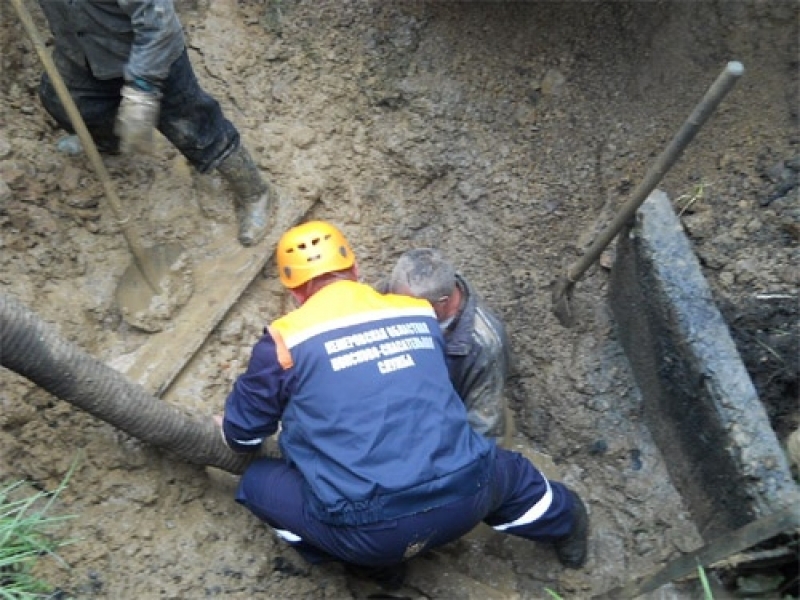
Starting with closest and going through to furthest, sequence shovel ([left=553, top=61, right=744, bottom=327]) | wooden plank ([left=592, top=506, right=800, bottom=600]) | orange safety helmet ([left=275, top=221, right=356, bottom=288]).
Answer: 1. wooden plank ([left=592, top=506, right=800, bottom=600])
2. shovel ([left=553, top=61, right=744, bottom=327])
3. orange safety helmet ([left=275, top=221, right=356, bottom=288])

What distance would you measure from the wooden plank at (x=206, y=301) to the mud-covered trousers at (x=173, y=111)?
381 mm

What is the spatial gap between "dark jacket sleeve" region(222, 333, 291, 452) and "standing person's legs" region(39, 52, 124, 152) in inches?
50.9

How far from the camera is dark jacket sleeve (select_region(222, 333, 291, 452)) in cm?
302

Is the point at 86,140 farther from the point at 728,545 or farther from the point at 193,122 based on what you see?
the point at 728,545

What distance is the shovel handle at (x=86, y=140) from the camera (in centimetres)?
324

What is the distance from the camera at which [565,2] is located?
461 cm

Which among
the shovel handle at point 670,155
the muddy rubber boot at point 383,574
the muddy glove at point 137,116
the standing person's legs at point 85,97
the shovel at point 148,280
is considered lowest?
the muddy rubber boot at point 383,574

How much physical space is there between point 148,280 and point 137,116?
750 mm

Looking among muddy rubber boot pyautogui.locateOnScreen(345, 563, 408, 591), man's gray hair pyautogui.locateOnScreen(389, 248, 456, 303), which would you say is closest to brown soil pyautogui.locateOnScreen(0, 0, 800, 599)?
muddy rubber boot pyautogui.locateOnScreen(345, 563, 408, 591)

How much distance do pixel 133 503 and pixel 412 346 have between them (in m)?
1.20

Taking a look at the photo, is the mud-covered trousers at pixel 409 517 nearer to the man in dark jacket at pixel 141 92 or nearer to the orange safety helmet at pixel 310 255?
the orange safety helmet at pixel 310 255

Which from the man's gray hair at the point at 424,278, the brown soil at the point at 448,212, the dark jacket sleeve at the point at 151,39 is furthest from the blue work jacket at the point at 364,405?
the dark jacket sleeve at the point at 151,39

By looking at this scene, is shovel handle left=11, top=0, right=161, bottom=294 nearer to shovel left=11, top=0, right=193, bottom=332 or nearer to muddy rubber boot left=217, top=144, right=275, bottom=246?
shovel left=11, top=0, right=193, bottom=332

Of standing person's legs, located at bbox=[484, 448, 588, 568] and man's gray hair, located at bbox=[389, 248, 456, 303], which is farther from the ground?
man's gray hair, located at bbox=[389, 248, 456, 303]
